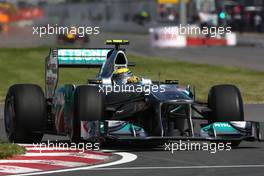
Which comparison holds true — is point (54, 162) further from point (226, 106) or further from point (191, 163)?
point (226, 106)

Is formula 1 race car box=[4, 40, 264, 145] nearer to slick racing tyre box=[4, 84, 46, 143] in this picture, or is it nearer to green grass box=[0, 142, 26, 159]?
slick racing tyre box=[4, 84, 46, 143]

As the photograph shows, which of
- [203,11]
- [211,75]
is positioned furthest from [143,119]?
[203,11]

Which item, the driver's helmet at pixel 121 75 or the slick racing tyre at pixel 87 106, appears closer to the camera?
the slick racing tyre at pixel 87 106

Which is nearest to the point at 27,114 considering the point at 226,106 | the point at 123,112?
the point at 123,112

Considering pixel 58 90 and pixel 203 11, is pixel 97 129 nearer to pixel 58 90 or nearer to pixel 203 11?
pixel 58 90

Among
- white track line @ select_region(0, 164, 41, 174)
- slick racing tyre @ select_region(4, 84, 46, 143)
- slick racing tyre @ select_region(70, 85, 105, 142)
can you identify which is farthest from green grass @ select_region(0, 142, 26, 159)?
slick racing tyre @ select_region(4, 84, 46, 143)

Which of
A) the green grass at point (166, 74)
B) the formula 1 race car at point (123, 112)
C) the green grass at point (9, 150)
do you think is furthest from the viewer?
the green grass at point (166, 74)

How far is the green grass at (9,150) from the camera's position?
41.8ft

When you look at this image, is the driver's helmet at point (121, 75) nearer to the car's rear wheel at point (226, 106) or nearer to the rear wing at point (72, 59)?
the rear wing at point (72, 59)

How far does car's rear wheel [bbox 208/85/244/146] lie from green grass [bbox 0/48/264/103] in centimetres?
1049

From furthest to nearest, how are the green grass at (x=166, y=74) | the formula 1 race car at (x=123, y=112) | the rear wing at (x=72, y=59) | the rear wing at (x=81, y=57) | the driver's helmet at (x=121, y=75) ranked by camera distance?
the green grass at (x=166, y=74), the rear wing at (x=81, y=57), the rear wing at (x=72, y=59), the driver's helmet at (x=121, y=75), the formula 1 race car at (x=123, y=112)

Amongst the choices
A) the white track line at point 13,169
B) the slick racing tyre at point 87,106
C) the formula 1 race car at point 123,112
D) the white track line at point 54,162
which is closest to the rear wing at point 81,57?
the formula 1 race car at point 123,112

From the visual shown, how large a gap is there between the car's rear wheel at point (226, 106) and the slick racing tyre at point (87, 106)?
1.68 m

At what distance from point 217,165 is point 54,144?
11.6ft
